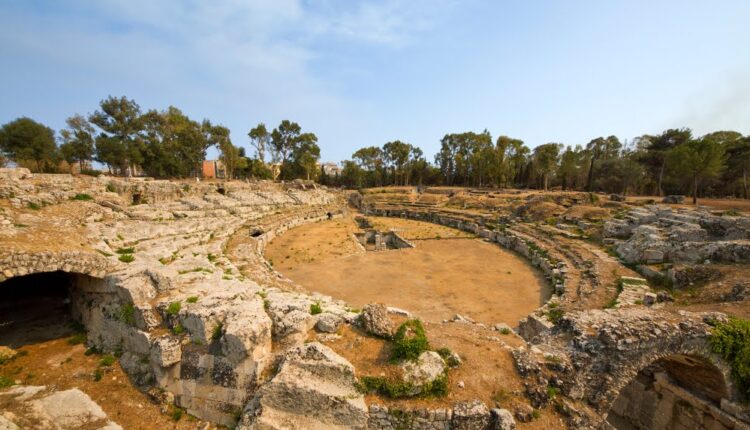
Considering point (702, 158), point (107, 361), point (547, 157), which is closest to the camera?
point (107, 361)

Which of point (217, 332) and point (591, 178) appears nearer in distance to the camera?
point (217, 332)

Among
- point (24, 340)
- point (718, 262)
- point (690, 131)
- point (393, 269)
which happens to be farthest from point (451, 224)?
point (690, 131)

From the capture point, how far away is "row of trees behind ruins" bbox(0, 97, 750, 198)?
101ft

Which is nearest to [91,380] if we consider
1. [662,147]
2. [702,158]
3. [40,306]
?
[40,306]

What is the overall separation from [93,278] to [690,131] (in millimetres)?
65708

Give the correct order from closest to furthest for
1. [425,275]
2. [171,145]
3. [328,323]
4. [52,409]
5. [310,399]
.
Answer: [310,399] → [52,409] → [328,323] → [425,275] → [171,145]

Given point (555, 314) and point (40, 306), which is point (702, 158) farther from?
point (40, 306)

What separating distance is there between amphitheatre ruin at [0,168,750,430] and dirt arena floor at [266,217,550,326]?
6.0 inches

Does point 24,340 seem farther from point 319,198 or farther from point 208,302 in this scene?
point 319,198

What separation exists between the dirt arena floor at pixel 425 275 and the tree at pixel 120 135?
1064 inches

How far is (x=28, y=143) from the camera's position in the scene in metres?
29.1

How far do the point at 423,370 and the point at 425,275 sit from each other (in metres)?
10.7

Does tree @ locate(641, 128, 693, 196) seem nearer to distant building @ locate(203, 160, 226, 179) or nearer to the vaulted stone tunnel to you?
the vaulted stone tunnel

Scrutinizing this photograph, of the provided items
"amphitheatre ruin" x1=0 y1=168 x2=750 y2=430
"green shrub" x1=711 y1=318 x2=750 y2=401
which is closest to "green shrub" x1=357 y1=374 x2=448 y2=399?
"amphitheatre ruin" x1=0 y1=168 x2=750 y2=430
